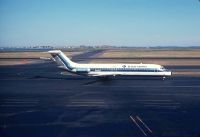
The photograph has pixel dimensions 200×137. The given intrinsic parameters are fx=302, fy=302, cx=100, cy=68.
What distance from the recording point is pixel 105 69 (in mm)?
56125

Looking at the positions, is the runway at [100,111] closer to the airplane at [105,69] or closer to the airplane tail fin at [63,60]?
the airplane at [105,69]

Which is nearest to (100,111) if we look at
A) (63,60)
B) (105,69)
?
(105,69)

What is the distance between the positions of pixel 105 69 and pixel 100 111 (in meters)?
25.5

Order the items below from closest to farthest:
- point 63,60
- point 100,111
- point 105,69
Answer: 1. point 100,111
2. point 105,69
3. point 63,60

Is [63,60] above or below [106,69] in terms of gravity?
above

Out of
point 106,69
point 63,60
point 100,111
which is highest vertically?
point 63,60

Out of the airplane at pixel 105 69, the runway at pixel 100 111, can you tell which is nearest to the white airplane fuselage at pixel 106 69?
the airplane at pixel 105 69

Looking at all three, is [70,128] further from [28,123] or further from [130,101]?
[130,101]

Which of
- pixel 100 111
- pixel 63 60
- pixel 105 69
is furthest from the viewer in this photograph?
pixel 63 60

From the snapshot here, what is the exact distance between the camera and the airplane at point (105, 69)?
5612 centimetres

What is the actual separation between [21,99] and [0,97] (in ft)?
12.1

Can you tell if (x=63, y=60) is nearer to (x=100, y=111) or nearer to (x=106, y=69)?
(x=106, y=69)

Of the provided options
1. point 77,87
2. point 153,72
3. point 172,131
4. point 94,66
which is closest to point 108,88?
point 77,87

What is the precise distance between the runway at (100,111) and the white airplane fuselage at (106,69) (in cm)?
728
